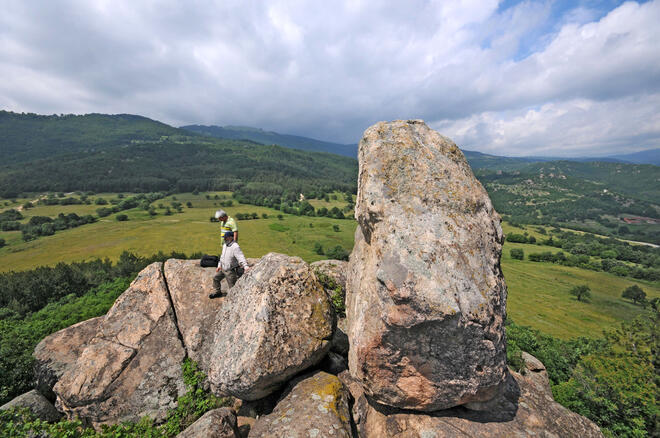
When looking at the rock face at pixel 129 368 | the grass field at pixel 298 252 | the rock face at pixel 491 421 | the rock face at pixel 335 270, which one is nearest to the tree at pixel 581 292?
the grass field at pixel 298 252

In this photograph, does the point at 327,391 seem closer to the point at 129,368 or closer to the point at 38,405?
the point at 129,368

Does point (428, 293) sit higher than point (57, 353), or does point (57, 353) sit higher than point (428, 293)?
point (428, 293)

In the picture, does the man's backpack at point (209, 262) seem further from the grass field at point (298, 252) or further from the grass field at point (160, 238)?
the grass field at point (298, 252)

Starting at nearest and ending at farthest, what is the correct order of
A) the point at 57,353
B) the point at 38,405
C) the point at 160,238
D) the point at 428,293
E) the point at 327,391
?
the point at 428,293, the point at 327,391, the point at 38,405, the point at 57,353, the point at 160,238

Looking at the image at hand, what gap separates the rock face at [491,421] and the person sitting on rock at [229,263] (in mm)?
7013

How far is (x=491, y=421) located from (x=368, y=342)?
445 cm

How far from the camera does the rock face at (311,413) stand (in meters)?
7.49

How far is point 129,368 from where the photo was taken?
33.2 feet

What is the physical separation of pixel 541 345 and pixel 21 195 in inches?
11686

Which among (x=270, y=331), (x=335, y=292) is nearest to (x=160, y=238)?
(x=335, y=292)

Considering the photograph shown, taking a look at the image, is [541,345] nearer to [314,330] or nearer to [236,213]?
[314,330]

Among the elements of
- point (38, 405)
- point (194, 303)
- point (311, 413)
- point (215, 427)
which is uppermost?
point (194, 303)

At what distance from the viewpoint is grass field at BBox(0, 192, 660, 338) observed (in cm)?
7538

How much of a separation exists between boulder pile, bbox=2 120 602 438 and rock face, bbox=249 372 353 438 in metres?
0.04
